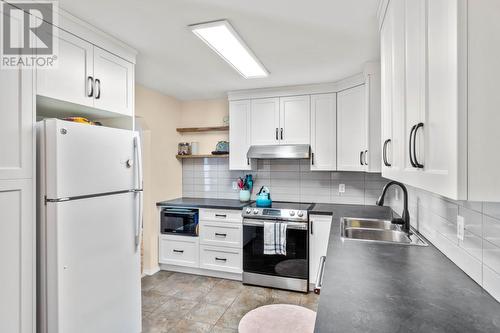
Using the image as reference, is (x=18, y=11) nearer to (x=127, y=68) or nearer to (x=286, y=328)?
(x=127, y=68)

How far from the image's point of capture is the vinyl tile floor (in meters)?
2.35

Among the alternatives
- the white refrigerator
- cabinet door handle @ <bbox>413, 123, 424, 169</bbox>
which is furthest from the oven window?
cabinet door handle @ <bbox>413, 123, 424, 169</bbox>

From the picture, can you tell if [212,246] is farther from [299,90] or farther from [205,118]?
[299,90]

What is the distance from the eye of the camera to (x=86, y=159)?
1656 mm

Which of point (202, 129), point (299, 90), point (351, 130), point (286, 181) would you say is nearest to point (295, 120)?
point (299, 90)

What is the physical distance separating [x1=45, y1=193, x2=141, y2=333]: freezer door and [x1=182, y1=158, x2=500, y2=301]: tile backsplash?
194cm

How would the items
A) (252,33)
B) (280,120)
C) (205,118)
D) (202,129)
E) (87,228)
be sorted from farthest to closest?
1. (205,118)
2. (202,129)
3. (280,120)
4. (252,33)
5. (87,228)

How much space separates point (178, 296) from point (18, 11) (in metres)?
2.68

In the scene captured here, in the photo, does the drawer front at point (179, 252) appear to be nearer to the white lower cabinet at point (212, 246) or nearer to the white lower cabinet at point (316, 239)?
the white lower cabinet at point (212, 246)

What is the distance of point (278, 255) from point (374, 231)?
115cm

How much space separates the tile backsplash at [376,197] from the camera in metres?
1.04

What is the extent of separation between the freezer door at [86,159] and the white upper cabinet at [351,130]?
2.21 metres

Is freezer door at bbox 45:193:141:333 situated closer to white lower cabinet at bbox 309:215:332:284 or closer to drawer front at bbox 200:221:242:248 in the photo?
drawer front at bbox 200:221:242:248

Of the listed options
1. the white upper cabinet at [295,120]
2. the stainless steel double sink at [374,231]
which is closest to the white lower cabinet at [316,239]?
the stainless steel double sink at [374,231]
